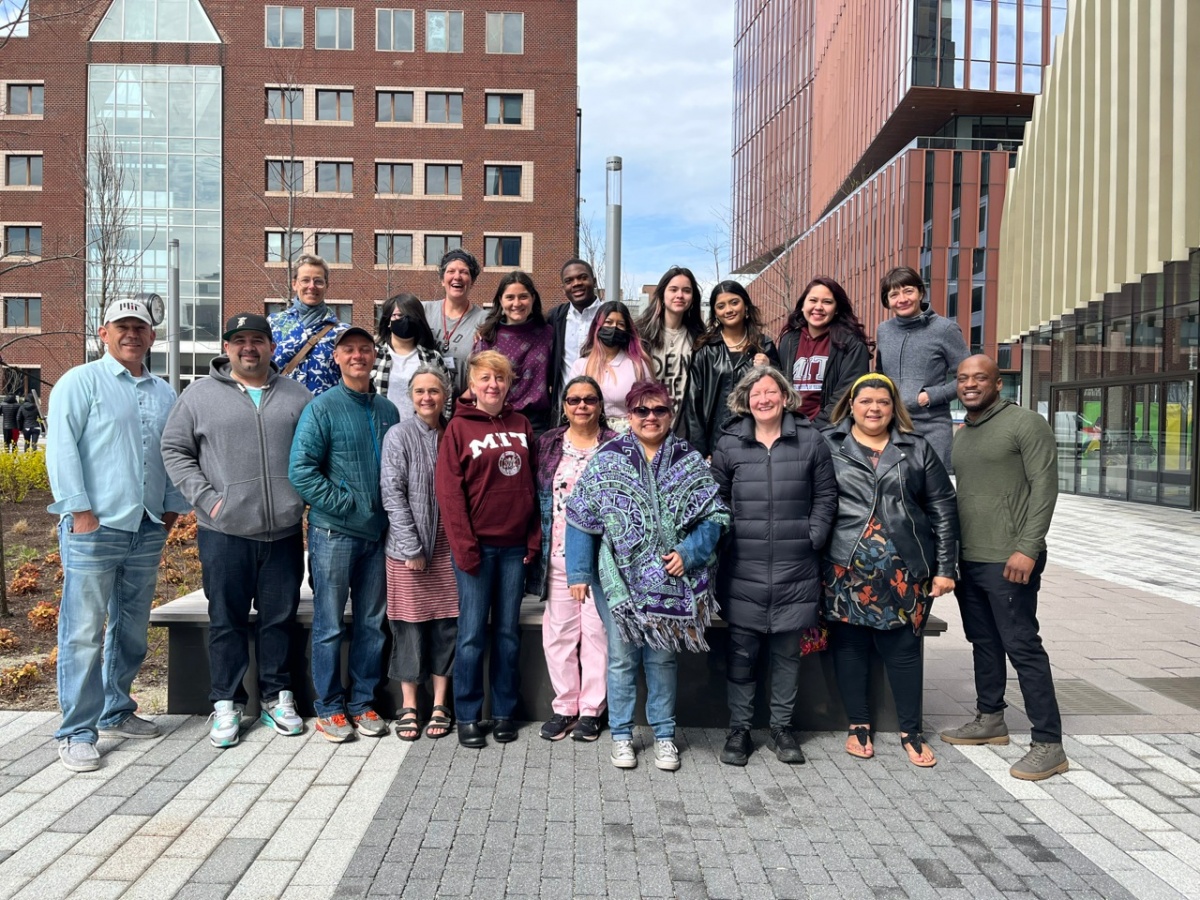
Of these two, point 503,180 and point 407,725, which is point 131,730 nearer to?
point 407,725

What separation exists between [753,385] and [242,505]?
2755 mm

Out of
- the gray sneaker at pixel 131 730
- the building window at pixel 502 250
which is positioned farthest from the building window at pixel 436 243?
the gray sneaker at pixel 131 730

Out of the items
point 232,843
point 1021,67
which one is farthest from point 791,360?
point 1021,67

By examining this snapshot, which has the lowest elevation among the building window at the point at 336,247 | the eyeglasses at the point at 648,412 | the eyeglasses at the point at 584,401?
the eyeglasses at the point at 648,412

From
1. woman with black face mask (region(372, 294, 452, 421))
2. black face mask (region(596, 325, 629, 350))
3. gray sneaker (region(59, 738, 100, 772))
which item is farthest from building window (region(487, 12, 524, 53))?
gray sneaker (region(59, 738, 100, 772))

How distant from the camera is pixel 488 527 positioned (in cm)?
491

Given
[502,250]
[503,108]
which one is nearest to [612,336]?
[502,250]

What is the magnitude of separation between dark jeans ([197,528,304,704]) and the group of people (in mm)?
16

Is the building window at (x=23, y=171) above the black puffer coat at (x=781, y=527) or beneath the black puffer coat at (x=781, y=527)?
above

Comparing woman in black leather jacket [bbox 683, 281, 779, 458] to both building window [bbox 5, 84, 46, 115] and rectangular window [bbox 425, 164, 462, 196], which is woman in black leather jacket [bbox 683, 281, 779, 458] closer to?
rectangular window [bbox 425, 164, 462, 196]

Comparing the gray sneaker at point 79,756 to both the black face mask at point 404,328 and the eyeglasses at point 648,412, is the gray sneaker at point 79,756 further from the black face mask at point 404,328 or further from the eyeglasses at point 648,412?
the eyeglasses at point 648,412

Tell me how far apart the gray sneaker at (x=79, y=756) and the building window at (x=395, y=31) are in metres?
46.7

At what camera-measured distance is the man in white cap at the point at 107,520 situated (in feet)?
15.2

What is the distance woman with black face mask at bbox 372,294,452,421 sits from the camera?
18.5 ft
